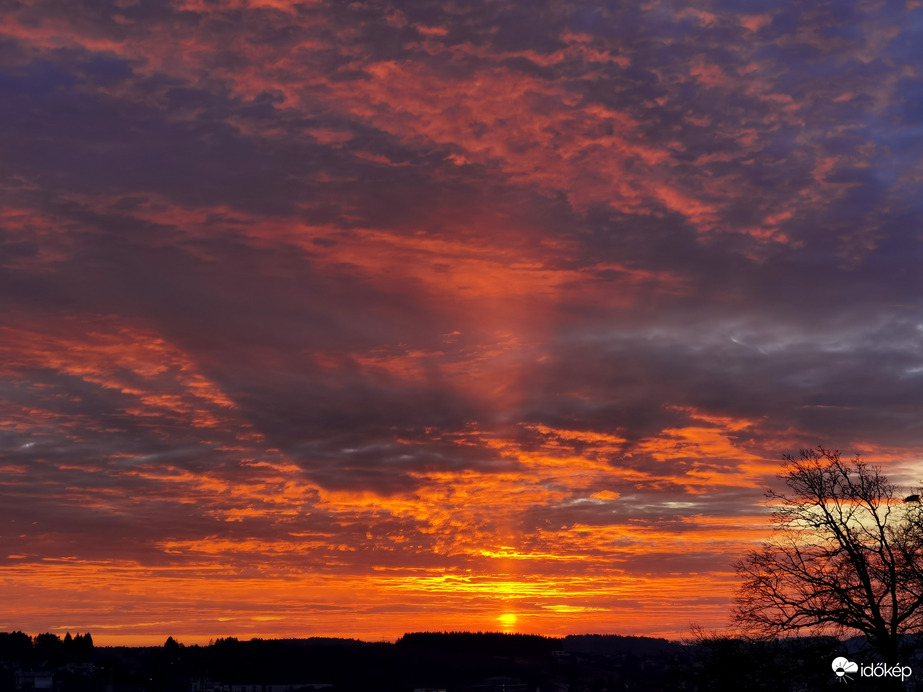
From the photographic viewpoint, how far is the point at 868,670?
32.6 meters

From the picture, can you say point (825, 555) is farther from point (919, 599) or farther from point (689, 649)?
point (689, 649)

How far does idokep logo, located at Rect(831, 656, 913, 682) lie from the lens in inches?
1262

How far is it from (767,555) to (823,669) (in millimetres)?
5453

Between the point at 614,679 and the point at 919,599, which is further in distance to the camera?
the point at 614,679

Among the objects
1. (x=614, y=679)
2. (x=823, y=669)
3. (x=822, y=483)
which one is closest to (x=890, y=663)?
(x=823, y=669)

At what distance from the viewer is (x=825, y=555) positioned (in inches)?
1423

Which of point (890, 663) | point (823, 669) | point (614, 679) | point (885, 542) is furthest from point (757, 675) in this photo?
point (614, 679)

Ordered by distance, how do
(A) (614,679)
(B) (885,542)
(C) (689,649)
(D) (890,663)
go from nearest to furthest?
1. (D) (890,663)
2. (B) (885,542)
3. (C) (689,649)
4. (A) (614,679)

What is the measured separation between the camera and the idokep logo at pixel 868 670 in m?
32.1

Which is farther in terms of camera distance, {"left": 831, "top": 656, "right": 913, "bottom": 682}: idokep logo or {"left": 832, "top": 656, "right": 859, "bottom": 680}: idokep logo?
{"left": 832, "top": 656, "right": 859, "bottom": 680}: idokep logo

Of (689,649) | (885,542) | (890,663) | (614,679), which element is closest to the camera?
(890,663)

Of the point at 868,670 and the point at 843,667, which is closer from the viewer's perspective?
the point at 868,670

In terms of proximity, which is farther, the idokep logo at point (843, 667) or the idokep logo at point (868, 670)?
the idokep logo at point (843, 667)

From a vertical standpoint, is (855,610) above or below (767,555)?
below
